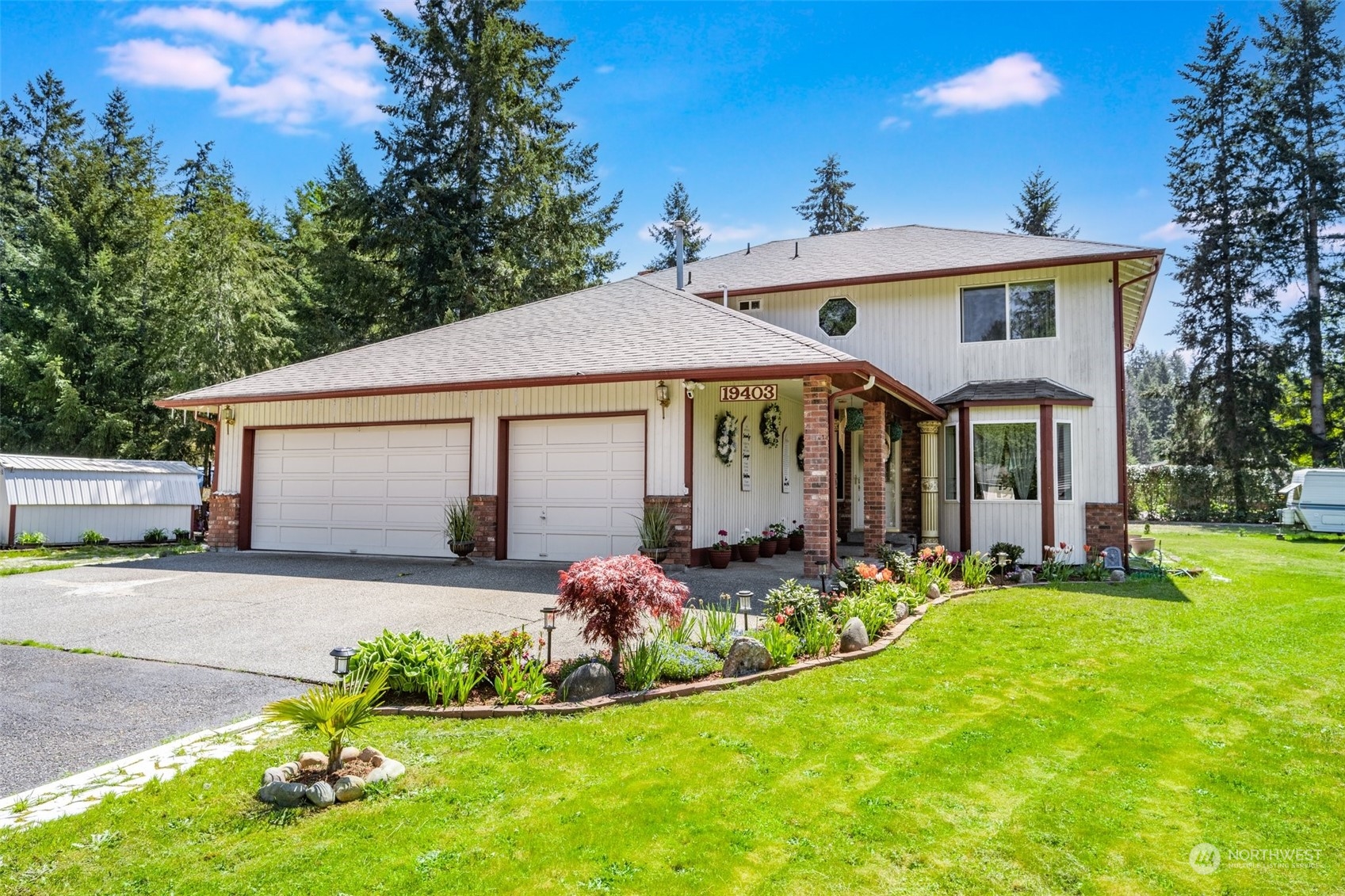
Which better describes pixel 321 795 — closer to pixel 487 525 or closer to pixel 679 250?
pixel 487 525

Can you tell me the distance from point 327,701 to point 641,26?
1150 cm

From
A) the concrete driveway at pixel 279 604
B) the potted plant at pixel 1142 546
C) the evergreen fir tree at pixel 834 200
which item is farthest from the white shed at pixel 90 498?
the evergreen fir tree at pixel 834 200

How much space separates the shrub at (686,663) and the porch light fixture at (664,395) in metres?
5.03

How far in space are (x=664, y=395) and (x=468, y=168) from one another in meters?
15.9

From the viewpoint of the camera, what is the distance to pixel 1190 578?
1081cm

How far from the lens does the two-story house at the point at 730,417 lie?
34.0 feet

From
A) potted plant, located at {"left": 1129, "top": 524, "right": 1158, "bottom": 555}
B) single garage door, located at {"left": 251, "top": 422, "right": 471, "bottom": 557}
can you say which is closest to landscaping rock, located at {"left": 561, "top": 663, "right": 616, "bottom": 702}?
single garage door, located at {"left": 251, "top": 422, "right": 471, "bottom": 557}

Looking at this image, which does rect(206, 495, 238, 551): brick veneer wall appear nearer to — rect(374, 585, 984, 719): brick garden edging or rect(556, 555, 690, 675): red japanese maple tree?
rect(374, 585, 984, 719): brick garden edging

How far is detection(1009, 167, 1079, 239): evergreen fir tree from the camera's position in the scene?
33531 millimetres

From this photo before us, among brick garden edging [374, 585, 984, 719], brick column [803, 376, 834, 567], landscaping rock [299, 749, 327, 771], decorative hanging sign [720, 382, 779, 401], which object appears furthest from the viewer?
decorative hanging sign [720, 382, 779, 401]

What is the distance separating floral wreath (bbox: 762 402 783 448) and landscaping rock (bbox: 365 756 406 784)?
376 inches

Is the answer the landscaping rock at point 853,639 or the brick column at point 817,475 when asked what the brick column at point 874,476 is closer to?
the brick column at point 817,475

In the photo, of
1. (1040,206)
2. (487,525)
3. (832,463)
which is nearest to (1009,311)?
(832,463)

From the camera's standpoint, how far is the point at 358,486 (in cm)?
1250
